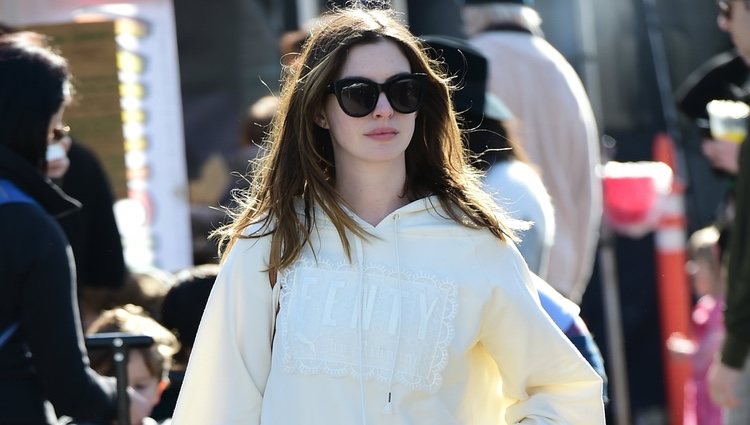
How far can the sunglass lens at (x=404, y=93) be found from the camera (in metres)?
2.83

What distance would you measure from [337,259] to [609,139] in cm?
459

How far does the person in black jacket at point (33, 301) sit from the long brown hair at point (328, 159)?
0.67 metres

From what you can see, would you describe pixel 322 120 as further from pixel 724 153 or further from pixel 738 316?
pixel 724 153

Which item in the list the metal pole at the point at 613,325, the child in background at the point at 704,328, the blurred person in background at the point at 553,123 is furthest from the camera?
the metal pole at the point at 613,325

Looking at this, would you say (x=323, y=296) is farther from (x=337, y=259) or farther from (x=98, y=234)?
(x=98, y=234)

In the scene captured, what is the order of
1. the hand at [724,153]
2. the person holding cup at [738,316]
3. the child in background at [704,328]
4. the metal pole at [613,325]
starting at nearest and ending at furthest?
the person holding cup at [738,316]
the hand at [724,153]
the child in background at [704,328]
the metal pole at [613,325]

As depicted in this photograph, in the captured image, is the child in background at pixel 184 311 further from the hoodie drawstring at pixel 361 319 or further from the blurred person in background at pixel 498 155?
the hoodie drawstring at pixel 361 319

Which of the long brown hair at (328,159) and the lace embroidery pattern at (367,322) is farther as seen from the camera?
the long brown hair at (328,159)

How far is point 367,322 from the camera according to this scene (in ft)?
9.06

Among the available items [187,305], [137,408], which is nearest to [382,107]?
[137,408]

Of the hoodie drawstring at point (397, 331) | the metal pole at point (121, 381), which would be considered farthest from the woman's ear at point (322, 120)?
the metal pole at point (121, 381)

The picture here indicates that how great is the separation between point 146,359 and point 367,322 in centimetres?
165

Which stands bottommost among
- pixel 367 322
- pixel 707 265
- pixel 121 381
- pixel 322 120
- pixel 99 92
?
pixel 707 265

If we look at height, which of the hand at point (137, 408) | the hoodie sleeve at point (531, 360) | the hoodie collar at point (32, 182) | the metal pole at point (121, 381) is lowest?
the hand at point (137, 408)
